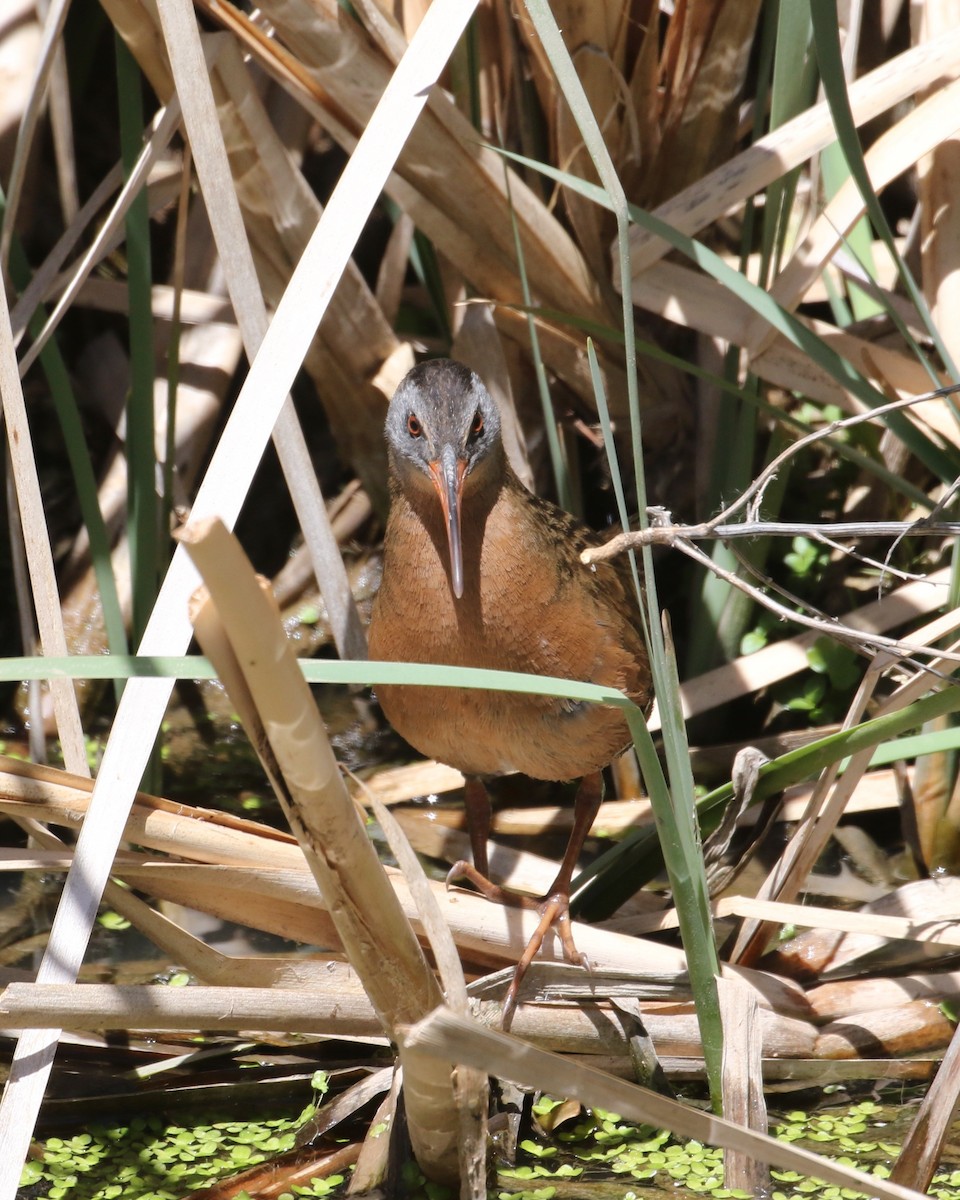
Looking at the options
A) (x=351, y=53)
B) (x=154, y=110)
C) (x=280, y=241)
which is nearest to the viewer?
(x=351, y=53)

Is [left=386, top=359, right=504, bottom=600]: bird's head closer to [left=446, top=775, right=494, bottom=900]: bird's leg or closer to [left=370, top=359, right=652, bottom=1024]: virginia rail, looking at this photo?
[left=370, top=359, right=652, bottom=1024]: virginia rail

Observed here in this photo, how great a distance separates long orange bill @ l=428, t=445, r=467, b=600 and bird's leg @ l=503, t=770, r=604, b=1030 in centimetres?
65

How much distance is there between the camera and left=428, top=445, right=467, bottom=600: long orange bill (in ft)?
8.08

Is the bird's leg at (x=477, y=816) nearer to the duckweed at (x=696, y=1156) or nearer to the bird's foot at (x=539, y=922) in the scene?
the bird's foot at (x=539, y=922)

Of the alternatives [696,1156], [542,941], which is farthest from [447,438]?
[696,1156]

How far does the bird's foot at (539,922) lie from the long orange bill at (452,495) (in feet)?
2.04

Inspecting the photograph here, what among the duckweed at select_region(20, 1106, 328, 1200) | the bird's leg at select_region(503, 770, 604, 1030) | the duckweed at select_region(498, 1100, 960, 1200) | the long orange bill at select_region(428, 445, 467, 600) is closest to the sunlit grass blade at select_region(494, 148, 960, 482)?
the long orange bill at select_region(428, 445, 467, 600)

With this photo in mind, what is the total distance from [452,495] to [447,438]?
13cm

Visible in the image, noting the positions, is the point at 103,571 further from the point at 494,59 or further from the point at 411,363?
the point at 494,59

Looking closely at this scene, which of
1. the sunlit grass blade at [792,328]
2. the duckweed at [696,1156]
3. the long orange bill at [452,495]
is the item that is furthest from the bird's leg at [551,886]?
the sunlit grass blade at [792,328]

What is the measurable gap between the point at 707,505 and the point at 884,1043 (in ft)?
4.83

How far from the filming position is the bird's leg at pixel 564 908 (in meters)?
2.41

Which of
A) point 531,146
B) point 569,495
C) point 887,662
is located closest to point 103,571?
point 569,495

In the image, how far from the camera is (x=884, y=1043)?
2611mm
